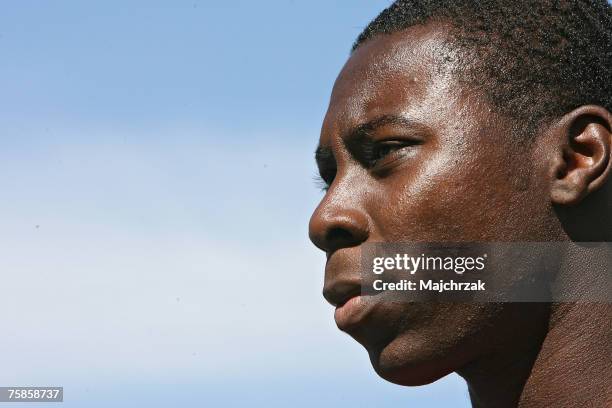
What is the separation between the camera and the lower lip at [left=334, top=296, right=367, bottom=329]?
725 cm

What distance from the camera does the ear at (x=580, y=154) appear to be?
727 centimetres

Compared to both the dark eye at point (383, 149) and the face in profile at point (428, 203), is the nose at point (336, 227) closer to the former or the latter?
the face in profile at point (428, 203)

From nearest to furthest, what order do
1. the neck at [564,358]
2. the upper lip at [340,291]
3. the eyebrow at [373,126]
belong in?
1. the neck at [564,358]
2. the upper lip at [340,291]
3. the eyebrow at [373,126]

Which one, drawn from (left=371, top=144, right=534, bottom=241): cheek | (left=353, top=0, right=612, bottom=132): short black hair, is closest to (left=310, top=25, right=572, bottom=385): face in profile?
(left=371, top=144, right=534, bottom=241): cheek

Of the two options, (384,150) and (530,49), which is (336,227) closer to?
(384,150)

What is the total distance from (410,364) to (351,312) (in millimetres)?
439

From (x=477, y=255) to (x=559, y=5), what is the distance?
173cm

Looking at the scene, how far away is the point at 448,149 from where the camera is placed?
725 centimetres

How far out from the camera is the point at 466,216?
23.5 ft

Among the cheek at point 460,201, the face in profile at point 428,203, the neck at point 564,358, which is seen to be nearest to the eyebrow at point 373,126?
the face in profile at point 428,203

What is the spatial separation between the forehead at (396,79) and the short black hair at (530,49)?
10cm

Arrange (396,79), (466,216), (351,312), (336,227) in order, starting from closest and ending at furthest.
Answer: (466,216) < (351,312) < (336,227) < (396,79)

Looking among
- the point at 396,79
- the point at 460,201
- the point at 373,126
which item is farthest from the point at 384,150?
the point at 460,201

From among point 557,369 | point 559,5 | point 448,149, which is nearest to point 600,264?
point 557,369
